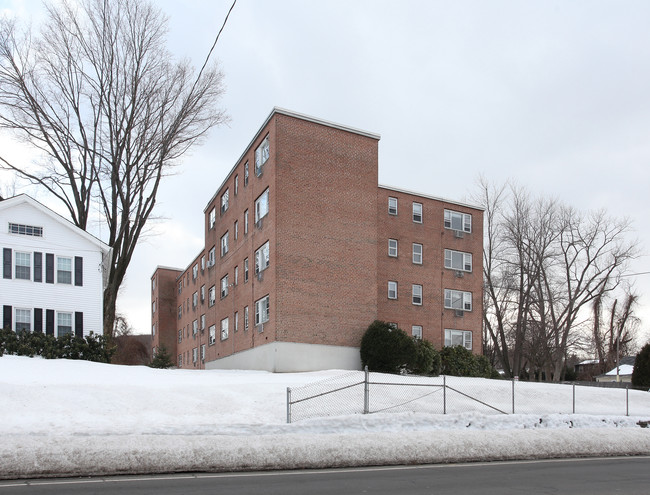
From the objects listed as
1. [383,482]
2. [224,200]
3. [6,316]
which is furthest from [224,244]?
[383,482]

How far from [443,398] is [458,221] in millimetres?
22810

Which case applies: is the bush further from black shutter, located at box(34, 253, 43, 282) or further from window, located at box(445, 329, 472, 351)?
black shutter, located at box(34, 253, 43, 282)

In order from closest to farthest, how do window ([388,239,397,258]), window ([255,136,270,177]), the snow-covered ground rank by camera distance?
the snow-covered ground, window ([255,136,270,177]), window ([388,239,397,258])

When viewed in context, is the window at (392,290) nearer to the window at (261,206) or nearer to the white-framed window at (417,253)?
the white-framed window at (417,253)

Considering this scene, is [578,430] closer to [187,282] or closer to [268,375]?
[268,375]

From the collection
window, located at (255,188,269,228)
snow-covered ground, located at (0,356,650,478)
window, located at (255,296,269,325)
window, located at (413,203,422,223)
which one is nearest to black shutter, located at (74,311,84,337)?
snow-covered ground, located at (0,356,650,478)

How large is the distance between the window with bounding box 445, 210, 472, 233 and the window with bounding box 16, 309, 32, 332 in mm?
25840

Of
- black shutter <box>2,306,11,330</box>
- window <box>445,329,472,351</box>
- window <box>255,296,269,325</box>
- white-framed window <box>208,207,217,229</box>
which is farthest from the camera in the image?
white-framed window <box>208,207,217,229</box>

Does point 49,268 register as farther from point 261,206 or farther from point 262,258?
point 261,206

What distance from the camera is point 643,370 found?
3425 cm

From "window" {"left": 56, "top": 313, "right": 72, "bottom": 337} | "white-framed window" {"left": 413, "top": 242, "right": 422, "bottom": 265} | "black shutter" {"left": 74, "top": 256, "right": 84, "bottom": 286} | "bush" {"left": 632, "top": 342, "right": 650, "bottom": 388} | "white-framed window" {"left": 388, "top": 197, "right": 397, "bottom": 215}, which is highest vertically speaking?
"white-framed window" {"left": 388, "top": 197, "right": 397, "bottom": 215}

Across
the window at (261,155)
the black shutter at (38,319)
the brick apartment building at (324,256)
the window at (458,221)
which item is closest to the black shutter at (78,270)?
the black shutter at (38,319)

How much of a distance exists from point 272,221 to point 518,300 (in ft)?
112

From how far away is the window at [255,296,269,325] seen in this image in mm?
33031
